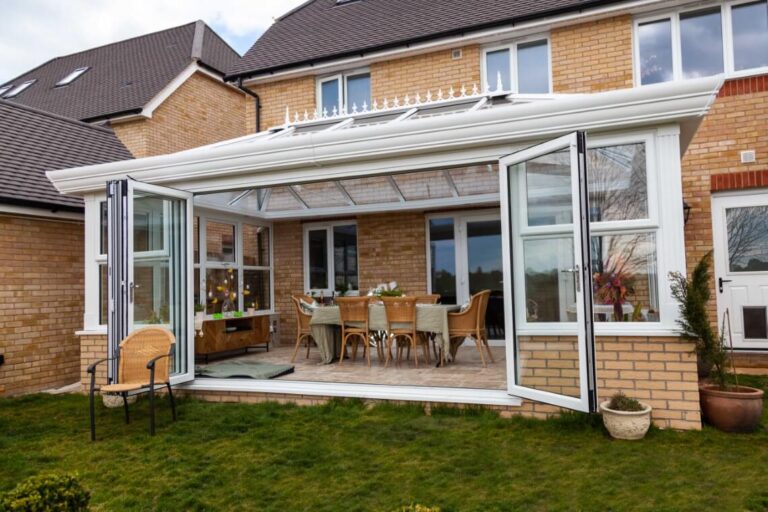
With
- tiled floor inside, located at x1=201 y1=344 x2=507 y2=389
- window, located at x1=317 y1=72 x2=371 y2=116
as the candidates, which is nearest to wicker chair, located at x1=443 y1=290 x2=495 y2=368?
tiled floor inside, located at x1=201 y1=344 x2=507 y2=389

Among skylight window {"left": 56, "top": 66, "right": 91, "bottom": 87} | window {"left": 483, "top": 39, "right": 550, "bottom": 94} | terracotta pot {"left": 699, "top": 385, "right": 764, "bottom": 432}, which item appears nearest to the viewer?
terracotta pot {"left": 699, "top": 385, "right": 764, "bottom": 432}

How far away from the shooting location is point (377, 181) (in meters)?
9.25

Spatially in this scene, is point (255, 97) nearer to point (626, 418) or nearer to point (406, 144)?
point (406, 144)

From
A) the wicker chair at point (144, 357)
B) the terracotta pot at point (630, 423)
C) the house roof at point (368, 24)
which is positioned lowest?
the terracotta pot at point (630, 423)

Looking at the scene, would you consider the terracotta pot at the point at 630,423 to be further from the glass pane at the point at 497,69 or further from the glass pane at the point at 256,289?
the glass pane at the point at 256,289

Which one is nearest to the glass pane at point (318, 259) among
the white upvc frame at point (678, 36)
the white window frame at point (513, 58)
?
the white window frame at point (513, 58)

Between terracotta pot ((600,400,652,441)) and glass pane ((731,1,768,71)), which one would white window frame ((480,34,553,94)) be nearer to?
glass pane ((731,1,768,71))

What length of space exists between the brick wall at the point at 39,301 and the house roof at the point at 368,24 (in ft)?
16.4

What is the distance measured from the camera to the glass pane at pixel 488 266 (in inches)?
365

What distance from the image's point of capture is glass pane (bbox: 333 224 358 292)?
10133 millimetres

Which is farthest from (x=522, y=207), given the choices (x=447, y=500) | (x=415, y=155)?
(x=447, y=500)

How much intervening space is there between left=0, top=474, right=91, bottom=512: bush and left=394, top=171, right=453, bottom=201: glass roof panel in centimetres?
695

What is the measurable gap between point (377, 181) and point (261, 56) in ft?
13.9

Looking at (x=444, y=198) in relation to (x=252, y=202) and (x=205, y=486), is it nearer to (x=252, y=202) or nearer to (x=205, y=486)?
(x=252, y=202)
